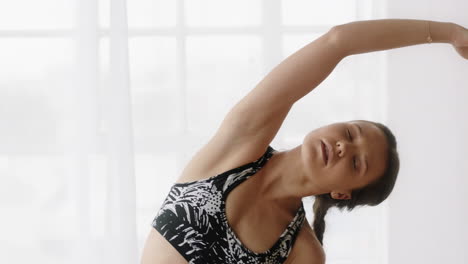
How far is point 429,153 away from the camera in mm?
2055

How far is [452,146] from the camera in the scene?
2049mm

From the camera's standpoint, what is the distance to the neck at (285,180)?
57.3 inches

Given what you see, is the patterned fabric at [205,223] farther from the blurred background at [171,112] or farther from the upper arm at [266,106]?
the blurred background at [171,112]

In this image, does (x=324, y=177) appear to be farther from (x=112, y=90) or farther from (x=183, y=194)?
(x=112, y=90)

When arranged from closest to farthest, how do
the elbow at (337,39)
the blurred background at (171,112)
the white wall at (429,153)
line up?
the elbow at (337,39) < the blurred background at (171,112) < the white wall at (429,153)

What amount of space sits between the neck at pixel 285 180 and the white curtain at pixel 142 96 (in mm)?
521

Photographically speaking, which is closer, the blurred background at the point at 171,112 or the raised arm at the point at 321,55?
the raised arm at the point at 321,55

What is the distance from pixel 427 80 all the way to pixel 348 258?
562mm

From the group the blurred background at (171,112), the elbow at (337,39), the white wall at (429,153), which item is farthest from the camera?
the white wall at (429,153)

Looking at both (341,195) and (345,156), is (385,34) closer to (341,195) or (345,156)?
(345,156)

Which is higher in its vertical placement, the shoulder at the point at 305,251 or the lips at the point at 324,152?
the lips at the point at 324,152

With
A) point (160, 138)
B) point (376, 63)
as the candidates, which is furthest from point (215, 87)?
point (376, 63)

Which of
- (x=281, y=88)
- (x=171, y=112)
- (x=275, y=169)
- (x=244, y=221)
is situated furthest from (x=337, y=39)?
(x=171, y=112)

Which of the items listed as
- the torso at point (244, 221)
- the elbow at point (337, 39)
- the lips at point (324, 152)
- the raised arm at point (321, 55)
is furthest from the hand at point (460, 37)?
the torso at point (244, 221)
